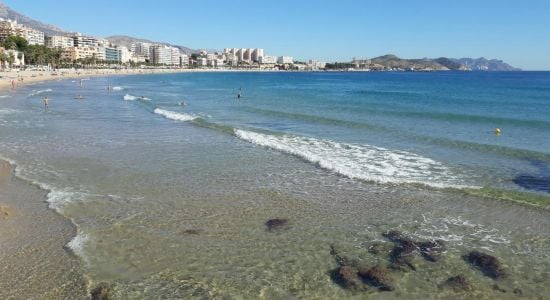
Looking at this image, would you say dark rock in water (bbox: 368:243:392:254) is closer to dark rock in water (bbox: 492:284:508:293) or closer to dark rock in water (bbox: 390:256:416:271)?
dark rock in water (bbox: 390:256:416:271)

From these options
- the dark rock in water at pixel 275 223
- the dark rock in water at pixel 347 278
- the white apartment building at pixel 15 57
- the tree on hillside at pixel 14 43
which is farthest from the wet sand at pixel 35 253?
the tree on hillside at pixel 14 43

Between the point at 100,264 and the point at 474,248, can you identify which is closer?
the point at 100,264

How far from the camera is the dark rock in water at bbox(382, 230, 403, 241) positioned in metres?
10.1

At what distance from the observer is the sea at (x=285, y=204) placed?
8250mm

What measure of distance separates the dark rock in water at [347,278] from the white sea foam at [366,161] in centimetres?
681

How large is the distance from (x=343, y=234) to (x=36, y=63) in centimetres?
16740

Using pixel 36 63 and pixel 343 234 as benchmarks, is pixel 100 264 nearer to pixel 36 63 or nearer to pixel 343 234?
pixel 343 234

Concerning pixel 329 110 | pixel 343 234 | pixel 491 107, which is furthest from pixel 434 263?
pixel 491 107

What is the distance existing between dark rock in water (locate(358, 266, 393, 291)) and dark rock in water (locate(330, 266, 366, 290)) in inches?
5.1

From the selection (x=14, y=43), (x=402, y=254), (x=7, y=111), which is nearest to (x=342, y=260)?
(x=402, y=254)

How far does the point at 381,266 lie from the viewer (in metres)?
8.69

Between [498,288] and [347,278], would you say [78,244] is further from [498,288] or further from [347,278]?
[498,288]

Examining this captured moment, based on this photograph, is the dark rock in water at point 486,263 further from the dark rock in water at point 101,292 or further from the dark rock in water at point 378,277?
the dark rock in water at point 101,292

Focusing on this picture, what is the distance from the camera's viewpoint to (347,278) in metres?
8.16
